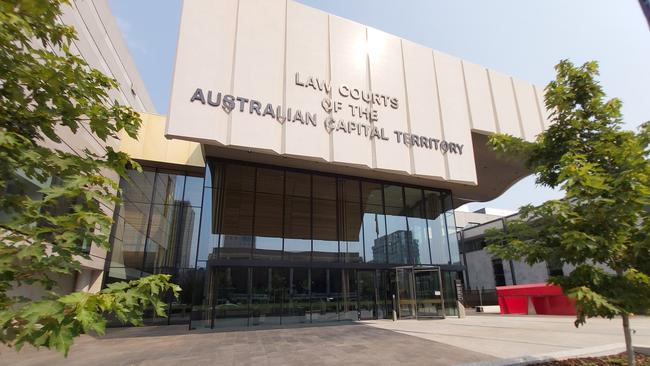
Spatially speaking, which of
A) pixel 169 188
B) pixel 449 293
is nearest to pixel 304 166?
pixel 169 188

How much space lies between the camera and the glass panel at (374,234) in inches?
751

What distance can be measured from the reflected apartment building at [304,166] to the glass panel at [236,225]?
0.08 m

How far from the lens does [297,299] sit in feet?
55.7

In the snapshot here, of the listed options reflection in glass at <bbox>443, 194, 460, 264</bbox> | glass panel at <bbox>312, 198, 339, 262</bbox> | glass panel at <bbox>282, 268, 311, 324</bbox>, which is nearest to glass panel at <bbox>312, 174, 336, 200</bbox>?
glass panel at <bbox>312, 198, 339, 262</bbox>

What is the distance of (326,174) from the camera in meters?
19.4

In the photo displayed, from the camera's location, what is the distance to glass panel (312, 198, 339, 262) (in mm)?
18125

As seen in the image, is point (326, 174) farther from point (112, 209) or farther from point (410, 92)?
point (112, 209)

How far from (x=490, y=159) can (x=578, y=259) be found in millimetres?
17484

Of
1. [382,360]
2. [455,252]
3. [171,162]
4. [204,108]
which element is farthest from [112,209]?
[455,252]

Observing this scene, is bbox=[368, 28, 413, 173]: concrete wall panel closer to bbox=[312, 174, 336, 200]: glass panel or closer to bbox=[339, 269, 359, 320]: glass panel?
bbox=[312, 174, 336, 200]: glass panel

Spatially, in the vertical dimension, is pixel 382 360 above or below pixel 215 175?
below

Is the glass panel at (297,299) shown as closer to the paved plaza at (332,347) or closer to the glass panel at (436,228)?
the paved plaza at (332,347)

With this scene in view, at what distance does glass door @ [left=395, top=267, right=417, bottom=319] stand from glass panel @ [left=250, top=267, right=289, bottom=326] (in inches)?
263

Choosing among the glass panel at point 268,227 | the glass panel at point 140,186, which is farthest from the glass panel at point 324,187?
the glass panel at point 140,186
